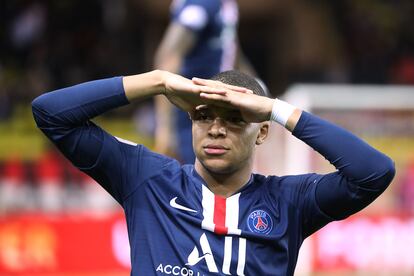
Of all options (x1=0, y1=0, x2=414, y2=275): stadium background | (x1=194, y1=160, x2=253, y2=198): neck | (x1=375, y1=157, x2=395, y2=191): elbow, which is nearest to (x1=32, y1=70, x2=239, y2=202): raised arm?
(x1=194, y1=160, x2=253, y2=198): neck

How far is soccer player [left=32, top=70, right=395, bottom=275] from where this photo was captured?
3.73m

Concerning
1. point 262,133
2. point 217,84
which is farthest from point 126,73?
point 217,84

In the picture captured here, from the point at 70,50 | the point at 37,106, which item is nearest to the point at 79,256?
the point at 37,106

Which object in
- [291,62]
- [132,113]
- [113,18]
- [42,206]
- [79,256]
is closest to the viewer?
[79,256]

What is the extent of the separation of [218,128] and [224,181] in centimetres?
29

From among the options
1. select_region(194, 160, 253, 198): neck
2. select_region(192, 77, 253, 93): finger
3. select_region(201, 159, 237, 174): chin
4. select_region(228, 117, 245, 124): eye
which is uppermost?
select_region(192, 77, 253, 93): finger

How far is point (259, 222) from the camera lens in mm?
3836

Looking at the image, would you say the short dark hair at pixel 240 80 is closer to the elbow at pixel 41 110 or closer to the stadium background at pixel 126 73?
the elbow at pixel 41 110

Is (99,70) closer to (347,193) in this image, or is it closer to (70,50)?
(70,50)

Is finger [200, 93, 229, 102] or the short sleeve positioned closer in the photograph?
finger [200, 93, 229, 102]

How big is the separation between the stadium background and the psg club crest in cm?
485

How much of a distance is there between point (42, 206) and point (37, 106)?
706 cm

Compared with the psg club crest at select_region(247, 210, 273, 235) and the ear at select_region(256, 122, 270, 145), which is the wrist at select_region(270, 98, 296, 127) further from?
the psg club crest at select_region(247, 210, 273, 235)

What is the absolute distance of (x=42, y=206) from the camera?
1075cm
